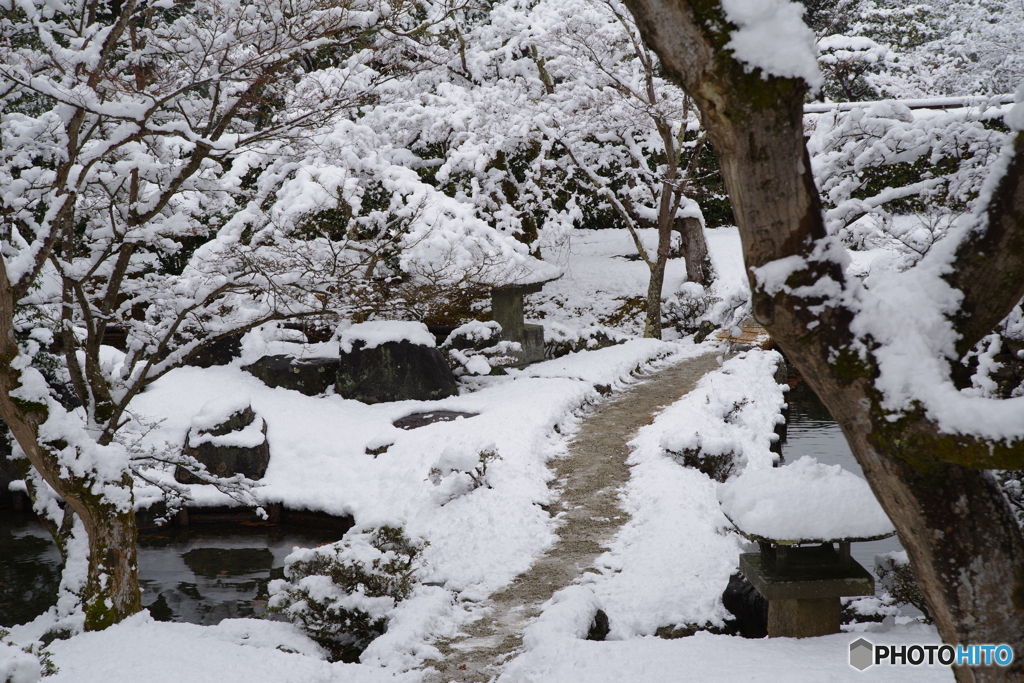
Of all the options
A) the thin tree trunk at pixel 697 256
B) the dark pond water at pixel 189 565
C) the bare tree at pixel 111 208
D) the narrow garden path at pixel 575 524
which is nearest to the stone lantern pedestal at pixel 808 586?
the narrow garden path at pixel 575 524

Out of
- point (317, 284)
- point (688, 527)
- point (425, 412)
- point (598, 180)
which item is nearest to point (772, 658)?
point (688, 527)

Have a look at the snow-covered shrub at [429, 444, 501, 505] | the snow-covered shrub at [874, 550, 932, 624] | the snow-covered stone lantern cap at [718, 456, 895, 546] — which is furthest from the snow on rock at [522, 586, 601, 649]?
the snow-covered shrub at [429, 444, 501, 505]

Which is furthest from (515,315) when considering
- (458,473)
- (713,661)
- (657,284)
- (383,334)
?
(713,661)

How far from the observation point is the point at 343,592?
5332 mm

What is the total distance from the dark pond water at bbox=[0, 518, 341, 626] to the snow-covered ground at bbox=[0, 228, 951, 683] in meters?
0.51

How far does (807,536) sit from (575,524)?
3251 mm

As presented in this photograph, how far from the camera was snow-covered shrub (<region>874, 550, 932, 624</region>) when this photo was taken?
4.36m

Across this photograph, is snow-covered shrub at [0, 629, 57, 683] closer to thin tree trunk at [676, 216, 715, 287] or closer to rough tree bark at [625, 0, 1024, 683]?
rough tree bark at [625, 0, 1024, 683]

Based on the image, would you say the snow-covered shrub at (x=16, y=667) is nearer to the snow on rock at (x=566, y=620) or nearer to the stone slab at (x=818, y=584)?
the snow on rock at (x=566, y=620)

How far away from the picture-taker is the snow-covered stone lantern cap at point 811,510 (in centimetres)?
404

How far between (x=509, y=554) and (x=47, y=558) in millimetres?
5297

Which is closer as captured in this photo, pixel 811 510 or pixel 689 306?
pixel 811 510

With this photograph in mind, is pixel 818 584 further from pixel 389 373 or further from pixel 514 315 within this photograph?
pixel 514 315

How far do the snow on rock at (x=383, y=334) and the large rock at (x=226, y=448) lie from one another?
2339mm
